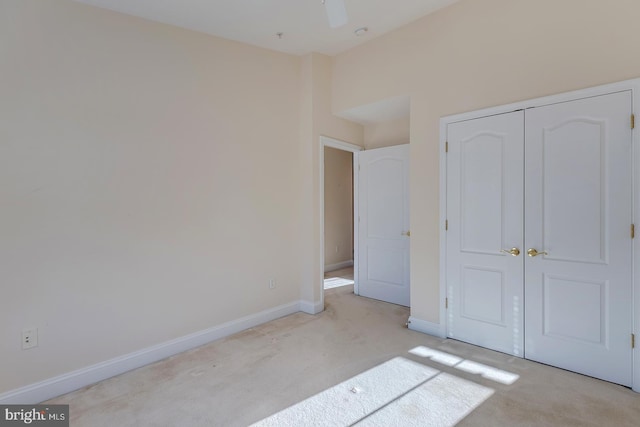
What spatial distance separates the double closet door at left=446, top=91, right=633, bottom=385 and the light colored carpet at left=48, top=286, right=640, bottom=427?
0.77 feet

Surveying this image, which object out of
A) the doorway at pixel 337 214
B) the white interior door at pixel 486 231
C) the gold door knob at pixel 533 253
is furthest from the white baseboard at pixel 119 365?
the doorway at pixel 337 214

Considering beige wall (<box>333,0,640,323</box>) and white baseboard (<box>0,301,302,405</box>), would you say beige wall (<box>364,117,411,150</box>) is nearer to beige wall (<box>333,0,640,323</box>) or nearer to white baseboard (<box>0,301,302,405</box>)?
beige wall (<box>333,0,640,323</box>)

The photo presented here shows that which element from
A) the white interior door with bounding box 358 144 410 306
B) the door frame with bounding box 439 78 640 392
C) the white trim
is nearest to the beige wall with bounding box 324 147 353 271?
the white interior door with bounding box 358 144 410 306

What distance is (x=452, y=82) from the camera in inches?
119

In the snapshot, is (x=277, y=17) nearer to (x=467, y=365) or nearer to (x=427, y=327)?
(x=427, y=327)

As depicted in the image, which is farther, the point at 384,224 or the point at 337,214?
the point at 337,214

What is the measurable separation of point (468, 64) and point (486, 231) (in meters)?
1.55

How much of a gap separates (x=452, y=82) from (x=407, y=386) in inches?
106

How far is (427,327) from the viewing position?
128 inches

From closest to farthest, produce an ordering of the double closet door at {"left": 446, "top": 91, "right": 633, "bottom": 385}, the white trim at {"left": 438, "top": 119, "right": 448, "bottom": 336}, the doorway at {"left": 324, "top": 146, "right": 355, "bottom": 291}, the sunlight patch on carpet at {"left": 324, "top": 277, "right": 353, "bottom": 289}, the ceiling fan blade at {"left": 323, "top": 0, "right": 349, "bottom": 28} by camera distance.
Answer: the ceiling fan blade at {"left": 323, "top": 0, "right": 349, "bottom": 28}
the double closet door at {"left": 446, "top": 91, "right": 633, "bottom": 385}
the white trim at {"left": 438, "top": 119, "right": 448, "bottom": 336}
the sunlight patch on carpet at {"left": 324, "top": 277, "right": 353, "bottom": 289}
the doorway at {"left": 324, "top": 146, "right": 355, "bottom": 291}

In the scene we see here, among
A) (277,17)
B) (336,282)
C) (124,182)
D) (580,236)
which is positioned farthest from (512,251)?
(124,182)

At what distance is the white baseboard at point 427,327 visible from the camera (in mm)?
3143

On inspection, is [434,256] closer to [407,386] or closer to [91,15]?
[407,386]

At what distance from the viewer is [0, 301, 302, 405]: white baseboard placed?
2.17m
